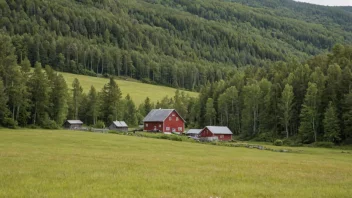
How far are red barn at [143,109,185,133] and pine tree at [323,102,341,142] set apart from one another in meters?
45.5

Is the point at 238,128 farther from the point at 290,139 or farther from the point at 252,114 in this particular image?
the point at 290,139

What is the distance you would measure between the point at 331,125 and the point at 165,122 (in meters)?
47.6

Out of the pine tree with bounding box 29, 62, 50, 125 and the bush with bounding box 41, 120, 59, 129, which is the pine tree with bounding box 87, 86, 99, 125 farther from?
the bush with bounding box 41, 120, 59, 129

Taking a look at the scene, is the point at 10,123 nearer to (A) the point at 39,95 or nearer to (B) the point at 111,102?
(A) the point at 39,95

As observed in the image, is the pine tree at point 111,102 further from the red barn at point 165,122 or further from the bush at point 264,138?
the bush at point 264,138

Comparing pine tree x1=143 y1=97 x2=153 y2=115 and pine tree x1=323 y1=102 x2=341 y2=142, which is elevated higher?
pine tree x1=143 y1=97 x2=153 y2=115

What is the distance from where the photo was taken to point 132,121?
132875mm

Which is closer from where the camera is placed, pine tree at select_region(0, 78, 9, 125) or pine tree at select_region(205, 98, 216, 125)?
pine tree at select_region(0, 78, 9, 125)

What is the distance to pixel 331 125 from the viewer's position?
3093 inches

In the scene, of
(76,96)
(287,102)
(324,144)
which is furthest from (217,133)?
(76,96)

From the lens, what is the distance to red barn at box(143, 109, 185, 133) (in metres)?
111

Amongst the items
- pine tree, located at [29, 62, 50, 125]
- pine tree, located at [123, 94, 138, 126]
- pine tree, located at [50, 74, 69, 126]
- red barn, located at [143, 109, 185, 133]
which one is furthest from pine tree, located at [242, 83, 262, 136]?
pine tree, located at [29, 62, 50, 125]

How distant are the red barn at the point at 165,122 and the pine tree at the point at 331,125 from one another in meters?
45.5

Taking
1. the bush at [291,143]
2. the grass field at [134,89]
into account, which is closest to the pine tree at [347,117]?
the bush at [291,143]
